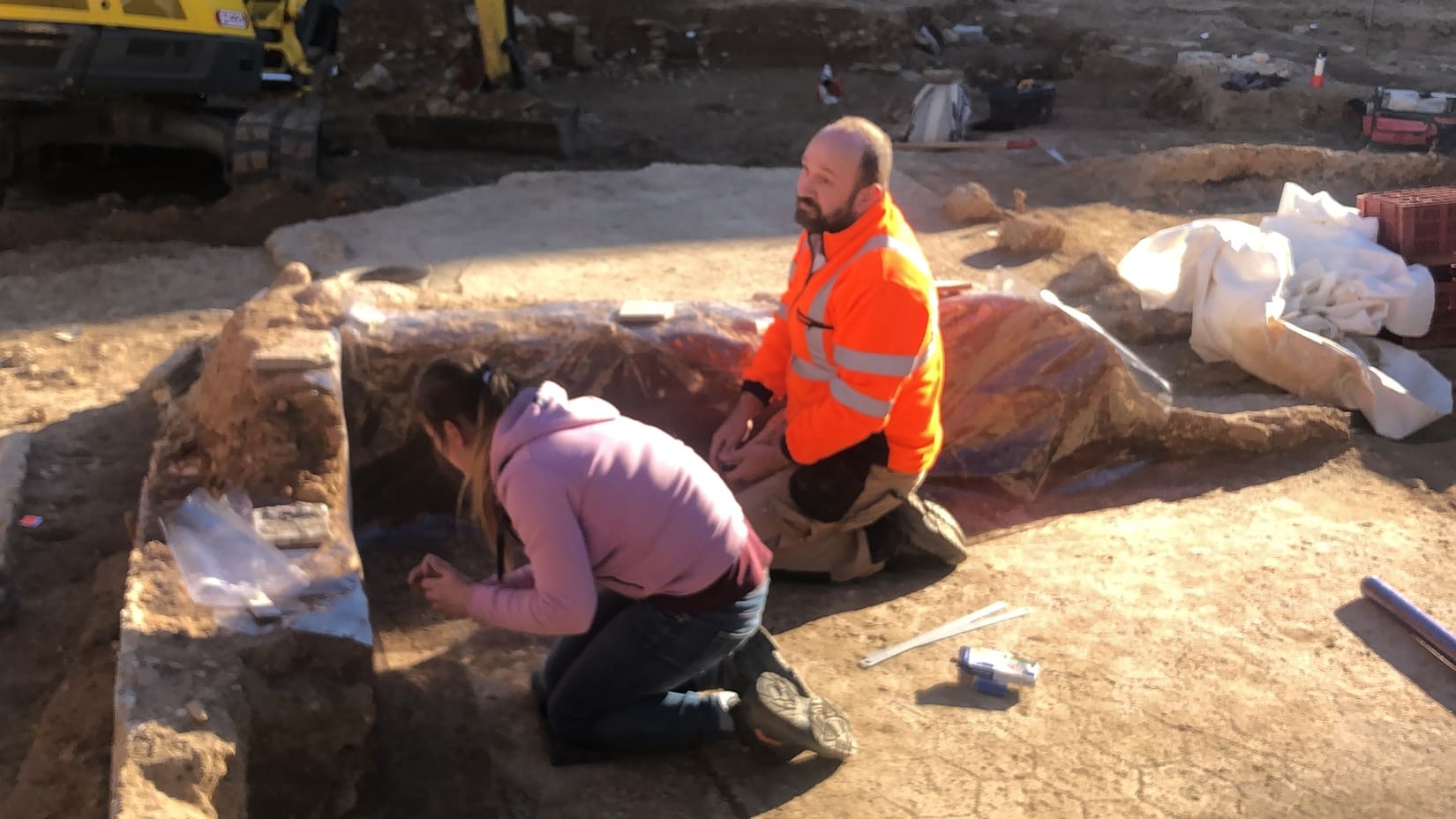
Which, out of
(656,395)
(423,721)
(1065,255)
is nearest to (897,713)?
(423,721)

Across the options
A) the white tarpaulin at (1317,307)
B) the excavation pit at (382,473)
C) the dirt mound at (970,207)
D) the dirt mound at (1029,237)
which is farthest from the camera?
the dirt mound at (970,207)

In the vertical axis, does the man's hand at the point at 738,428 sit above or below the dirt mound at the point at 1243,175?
below

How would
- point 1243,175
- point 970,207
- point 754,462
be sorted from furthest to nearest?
point 1243,175 → point 970,207 → point 754,462

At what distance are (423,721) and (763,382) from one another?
1541 millimetres

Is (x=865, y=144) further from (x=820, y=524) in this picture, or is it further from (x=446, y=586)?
(x=446, y=586)

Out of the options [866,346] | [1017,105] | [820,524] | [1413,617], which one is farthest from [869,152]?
[1017,105]

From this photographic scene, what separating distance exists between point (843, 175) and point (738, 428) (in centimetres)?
94

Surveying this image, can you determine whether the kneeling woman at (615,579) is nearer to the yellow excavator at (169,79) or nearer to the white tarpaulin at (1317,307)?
the white tarpaulin at (1317,307)

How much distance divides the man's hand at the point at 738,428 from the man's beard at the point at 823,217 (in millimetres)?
673

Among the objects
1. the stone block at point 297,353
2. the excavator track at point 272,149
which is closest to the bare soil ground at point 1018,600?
the excavator track at point 272,149

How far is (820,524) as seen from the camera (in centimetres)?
404

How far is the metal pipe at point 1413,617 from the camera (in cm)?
370

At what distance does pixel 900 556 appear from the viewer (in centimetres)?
425

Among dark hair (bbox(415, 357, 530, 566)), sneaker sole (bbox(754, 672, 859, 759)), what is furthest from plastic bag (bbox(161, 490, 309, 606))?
sneaker sole (bbox(754, 672, 859, 759))
